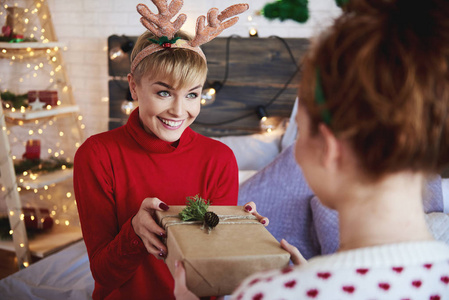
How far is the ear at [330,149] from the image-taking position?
1.96ft

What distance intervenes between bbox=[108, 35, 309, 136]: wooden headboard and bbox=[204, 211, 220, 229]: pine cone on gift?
1.70 meters

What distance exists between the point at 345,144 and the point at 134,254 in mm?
674

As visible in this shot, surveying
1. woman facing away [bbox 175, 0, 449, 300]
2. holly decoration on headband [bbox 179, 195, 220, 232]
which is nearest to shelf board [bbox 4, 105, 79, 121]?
holly decoration on headband [bbox 179, 195, 220, 232]

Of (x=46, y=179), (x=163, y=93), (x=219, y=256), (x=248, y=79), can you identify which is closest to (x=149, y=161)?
(x=163, y=93)

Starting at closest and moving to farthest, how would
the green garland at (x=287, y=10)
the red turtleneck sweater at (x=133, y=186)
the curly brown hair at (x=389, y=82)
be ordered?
the curly brown hair at (x=389, y=82) < the red turtleneck sweater at (x=133, y=186) < the green garland at (x=287, y=10)

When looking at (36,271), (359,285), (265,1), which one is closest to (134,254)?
(359,285)

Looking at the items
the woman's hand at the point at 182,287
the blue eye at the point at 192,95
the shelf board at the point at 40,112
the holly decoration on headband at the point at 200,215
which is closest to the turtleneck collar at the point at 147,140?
the blue eye at the point at 192,95

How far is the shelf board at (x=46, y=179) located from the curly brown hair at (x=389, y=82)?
7.30 feet

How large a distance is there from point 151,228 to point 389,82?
61cm

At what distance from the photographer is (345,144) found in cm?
60

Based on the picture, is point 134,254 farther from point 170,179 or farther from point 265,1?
point 265,1

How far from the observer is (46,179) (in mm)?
2508

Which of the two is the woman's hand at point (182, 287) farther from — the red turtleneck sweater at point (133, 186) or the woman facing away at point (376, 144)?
the red turtleneck sweater at point (133, 186)

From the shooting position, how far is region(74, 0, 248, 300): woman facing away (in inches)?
46.4
